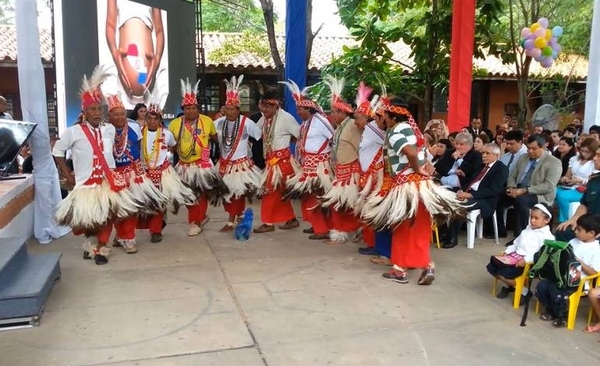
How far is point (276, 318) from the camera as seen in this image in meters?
3.98

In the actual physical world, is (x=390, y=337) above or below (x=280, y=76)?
below

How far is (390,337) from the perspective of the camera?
3682 mm

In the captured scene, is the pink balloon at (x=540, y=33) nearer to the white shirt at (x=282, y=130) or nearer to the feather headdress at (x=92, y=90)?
the white shirt at (x=282, y=130)

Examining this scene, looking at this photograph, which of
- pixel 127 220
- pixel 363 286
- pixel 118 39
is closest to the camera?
pixel 363 286

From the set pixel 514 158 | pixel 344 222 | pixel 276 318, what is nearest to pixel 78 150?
pixel 276 318

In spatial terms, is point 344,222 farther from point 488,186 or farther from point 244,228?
point 488,186

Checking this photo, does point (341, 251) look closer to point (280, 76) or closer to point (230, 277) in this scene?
point (230, 277)

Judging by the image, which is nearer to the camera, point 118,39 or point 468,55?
point 468,55

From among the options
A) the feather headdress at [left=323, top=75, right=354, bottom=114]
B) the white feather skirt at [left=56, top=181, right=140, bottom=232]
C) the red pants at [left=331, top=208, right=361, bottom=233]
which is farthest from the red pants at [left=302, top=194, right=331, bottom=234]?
the white feather skirt at [left=56, top=181, right=140, bottom=232]

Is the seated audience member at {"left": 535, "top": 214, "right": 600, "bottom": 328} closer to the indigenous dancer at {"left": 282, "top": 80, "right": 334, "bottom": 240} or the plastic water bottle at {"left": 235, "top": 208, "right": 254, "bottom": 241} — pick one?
the indigenous dancer at {"left": 282, "top": 80, "right": 334, "bottom": 240}

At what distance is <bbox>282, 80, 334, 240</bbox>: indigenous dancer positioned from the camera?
6086 mm

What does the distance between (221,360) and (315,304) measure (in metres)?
1.09

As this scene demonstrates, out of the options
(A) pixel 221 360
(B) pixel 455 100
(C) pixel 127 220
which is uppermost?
(B) pixel 455 100

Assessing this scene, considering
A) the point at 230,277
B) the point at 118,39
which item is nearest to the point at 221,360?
the point at 230,277
